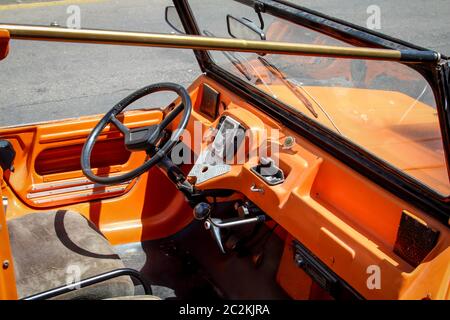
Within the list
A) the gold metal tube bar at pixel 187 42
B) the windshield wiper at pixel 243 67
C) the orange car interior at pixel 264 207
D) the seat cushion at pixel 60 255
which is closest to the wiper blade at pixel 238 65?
the windshield wiper at pixel 243 67

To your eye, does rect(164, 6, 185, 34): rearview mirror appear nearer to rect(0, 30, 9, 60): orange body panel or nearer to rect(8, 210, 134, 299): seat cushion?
rect(8, 210, 134, 299): seat cushion

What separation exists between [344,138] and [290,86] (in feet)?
1.37

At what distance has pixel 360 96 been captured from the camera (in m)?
2.10

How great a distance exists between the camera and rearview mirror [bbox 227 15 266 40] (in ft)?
7.31

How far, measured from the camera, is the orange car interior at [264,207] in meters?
1.72

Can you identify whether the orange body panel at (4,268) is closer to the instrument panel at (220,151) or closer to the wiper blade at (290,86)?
the instrument panel at (220,151)

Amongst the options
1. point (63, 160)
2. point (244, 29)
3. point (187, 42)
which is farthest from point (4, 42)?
point (63, 160)

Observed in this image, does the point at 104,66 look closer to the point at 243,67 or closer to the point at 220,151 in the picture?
the point at 243,67

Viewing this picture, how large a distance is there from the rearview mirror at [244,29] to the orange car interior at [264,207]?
0.32 m

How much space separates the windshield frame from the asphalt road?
222cm

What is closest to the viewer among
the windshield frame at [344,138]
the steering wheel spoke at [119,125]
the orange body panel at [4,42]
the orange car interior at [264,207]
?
the orange body panel at [4,42]

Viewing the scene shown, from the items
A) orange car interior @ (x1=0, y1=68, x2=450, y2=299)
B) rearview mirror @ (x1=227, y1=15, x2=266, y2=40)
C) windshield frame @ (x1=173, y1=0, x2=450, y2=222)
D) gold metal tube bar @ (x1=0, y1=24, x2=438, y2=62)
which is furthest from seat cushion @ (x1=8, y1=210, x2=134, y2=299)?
gold metal tube bar @ (x1=0, y1=24, x2=438, y2=62)

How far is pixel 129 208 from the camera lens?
116 inches

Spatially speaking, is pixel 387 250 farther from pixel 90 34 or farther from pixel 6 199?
pixel 6 199
